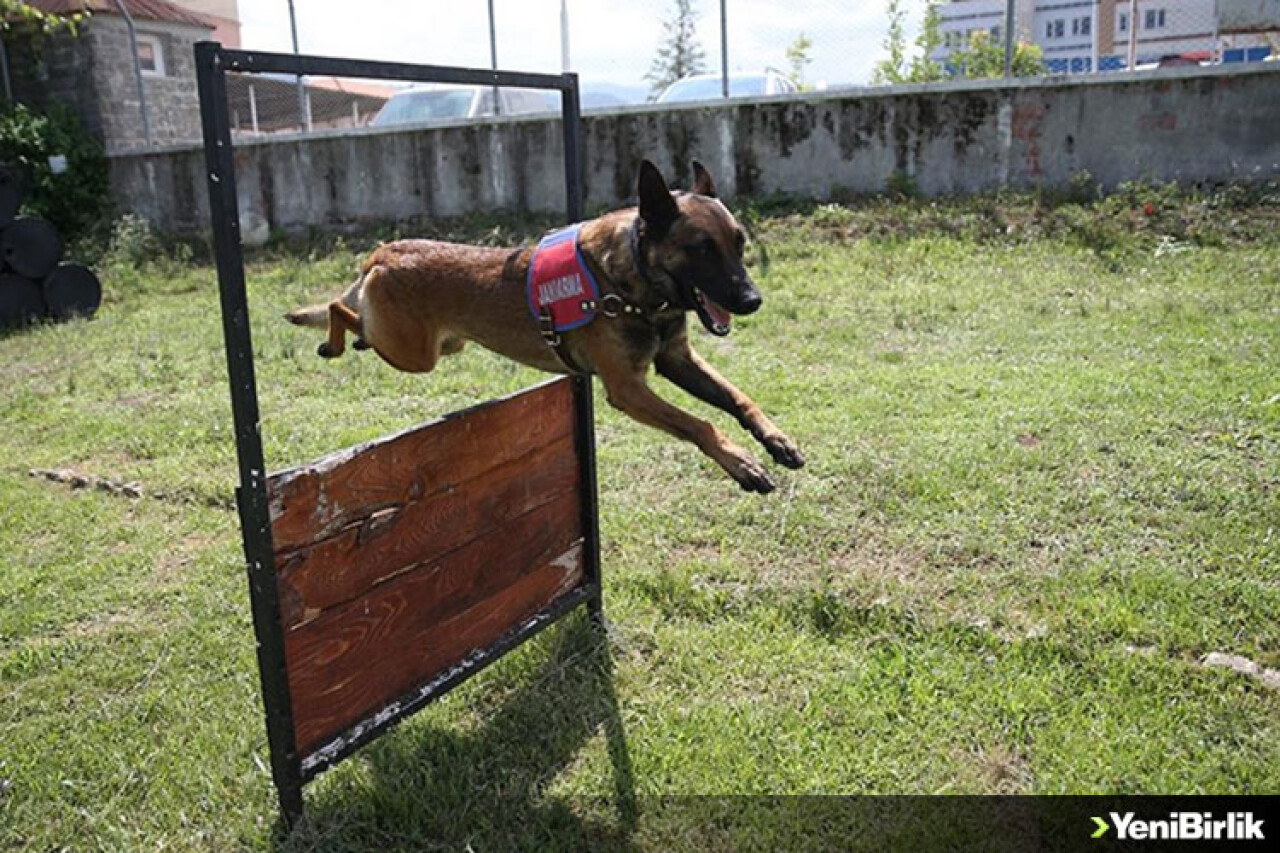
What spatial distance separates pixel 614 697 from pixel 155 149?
1592 centimetres

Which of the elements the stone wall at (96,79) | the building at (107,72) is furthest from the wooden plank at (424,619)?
the building at (107,72)

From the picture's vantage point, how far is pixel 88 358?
9.70 m

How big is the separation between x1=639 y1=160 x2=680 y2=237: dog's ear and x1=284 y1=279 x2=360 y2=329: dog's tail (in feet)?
4.51

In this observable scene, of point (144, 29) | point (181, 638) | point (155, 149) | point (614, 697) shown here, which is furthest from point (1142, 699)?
point (144, 29)

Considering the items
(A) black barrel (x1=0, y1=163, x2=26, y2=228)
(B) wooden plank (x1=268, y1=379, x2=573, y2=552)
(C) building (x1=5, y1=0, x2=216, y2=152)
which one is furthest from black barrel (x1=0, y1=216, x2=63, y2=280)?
(B) wooden plank (x1=268, y1=379, x2=573, y2=552)

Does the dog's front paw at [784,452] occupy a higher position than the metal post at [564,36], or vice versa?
the metal post at [564,36]

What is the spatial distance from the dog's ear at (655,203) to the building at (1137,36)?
10065mm

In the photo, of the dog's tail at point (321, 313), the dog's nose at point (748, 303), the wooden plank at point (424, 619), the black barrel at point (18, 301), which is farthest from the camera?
the black barrel at point (18, 301)

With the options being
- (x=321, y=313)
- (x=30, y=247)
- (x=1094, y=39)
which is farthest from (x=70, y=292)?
(x=1094, y=39)

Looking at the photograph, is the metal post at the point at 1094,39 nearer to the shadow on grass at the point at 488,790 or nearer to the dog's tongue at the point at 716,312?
the dog's tongue at the point at 716,312

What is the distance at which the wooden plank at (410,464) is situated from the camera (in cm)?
288

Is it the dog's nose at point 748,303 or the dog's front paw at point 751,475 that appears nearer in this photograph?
the dog's nose at point 748,303

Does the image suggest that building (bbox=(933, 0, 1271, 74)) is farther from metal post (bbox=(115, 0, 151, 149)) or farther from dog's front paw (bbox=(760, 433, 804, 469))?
metal post (bbox=(115, 0, 151, 149))

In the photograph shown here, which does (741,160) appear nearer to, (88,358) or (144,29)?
(88,358)
